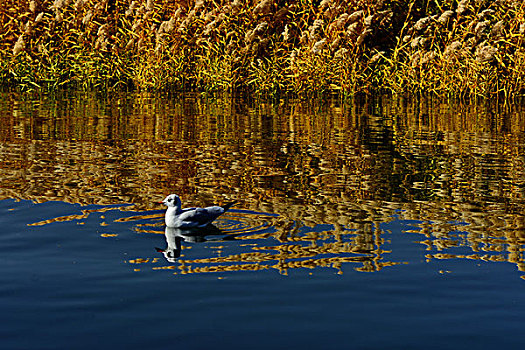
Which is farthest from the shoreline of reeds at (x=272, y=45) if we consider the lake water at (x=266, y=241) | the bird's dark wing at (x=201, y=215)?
the bird's dark wing at (x=201, y=215)

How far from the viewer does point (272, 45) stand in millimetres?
19141

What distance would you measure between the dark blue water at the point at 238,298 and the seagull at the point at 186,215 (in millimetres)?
306

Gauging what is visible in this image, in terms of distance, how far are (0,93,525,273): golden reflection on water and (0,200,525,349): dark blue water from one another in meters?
0.21

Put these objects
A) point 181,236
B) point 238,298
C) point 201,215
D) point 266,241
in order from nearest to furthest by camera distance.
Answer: point 238,298
point 266,241
point 181,236
point 201,215

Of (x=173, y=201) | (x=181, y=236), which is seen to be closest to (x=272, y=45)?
(x=173, y=201)

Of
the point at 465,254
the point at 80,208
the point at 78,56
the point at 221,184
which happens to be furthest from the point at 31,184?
the point at 78,56

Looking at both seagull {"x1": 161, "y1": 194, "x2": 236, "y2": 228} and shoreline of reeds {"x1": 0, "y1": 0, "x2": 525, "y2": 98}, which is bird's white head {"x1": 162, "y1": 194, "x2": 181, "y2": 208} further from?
shoreline of reeds {"x1": 0, "y1": 0, "x2": 525, "y2": 98}

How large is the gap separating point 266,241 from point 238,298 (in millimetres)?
1513

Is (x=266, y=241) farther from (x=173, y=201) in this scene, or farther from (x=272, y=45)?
(x=272, y=45)

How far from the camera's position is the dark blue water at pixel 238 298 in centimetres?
468

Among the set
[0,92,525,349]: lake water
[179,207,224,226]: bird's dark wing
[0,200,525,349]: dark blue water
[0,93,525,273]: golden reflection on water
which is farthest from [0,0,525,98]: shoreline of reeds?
[0,200,525,349]: dark blue water

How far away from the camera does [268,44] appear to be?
64.0ft

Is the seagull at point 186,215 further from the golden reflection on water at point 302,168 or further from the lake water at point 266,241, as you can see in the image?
the golden reflection on water at point 302,168

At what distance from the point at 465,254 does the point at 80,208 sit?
367 centimetres
